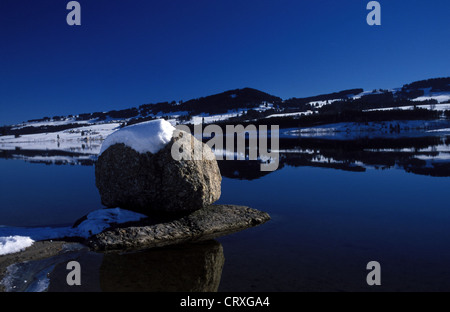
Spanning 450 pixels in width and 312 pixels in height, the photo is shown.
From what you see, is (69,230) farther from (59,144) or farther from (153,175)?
(59,144)

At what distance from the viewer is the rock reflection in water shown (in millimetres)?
5961

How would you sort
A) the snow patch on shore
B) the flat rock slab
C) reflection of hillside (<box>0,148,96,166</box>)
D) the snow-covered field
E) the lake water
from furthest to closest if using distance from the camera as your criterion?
1. the snow-covered field
2. reflection of hillside (<box>0,148,96,166</box>)
3. the flat rock slab
4. the snow patch on shore
5. the lake water

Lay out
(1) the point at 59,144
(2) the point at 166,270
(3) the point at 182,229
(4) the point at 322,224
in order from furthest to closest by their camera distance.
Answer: (1) the point at 59,144 < (4) the point at 322,224 < (3) the point at 182,229 < (2) the point at 166,270

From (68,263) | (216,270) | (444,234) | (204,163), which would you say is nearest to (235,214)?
(204,163)

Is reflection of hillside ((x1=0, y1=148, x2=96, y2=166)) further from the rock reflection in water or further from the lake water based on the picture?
the rock reflection in water

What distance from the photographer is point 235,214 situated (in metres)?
10.2

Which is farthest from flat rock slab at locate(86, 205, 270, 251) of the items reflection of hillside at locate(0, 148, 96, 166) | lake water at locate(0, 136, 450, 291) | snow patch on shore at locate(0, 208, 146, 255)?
reflection of hillside at locate(0, 148, 96, 166)

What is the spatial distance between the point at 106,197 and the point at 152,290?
17.7 feet

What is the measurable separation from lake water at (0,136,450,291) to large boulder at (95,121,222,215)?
1.93 metres

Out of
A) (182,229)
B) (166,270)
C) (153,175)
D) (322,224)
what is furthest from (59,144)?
(166,270)

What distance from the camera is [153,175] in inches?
383

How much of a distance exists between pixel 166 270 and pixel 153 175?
12.3ft

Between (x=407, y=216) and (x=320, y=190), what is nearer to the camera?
(x=407, y=216)
